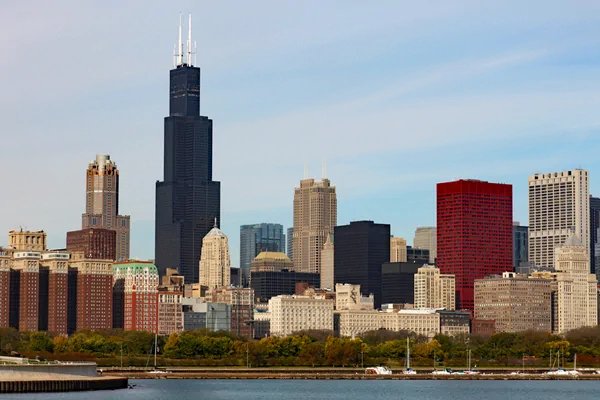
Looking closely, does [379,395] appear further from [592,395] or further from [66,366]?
[66,366]

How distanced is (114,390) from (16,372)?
48.3ft

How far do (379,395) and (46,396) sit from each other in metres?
46.7

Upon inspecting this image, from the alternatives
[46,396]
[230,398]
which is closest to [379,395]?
[230,398]

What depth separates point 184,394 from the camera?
183 metres

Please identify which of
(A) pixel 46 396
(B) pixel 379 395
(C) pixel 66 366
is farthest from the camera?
(B) pixel 379 395

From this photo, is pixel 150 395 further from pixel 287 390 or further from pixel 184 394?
pixel 287 390

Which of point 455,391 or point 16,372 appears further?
point 455,391

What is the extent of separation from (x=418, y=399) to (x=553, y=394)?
23868 millimetres

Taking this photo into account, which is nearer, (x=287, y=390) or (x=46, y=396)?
(x=46, y=396)

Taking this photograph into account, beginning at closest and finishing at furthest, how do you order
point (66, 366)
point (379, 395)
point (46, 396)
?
point (46, 396) < point (66, 366) < point (379, 395)

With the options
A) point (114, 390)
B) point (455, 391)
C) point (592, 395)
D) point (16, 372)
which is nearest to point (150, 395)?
point (114, 390)

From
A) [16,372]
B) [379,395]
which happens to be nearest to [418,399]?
[379,395]

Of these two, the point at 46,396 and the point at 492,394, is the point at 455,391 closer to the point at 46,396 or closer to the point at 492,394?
the point at 492,394

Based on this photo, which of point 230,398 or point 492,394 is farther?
point 492,394
